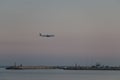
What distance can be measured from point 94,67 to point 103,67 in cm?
469

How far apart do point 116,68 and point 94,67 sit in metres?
11.1

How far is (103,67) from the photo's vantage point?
19762 centimetres

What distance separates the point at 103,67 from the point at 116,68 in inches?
258

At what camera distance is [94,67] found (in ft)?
646

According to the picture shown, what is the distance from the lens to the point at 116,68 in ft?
644
